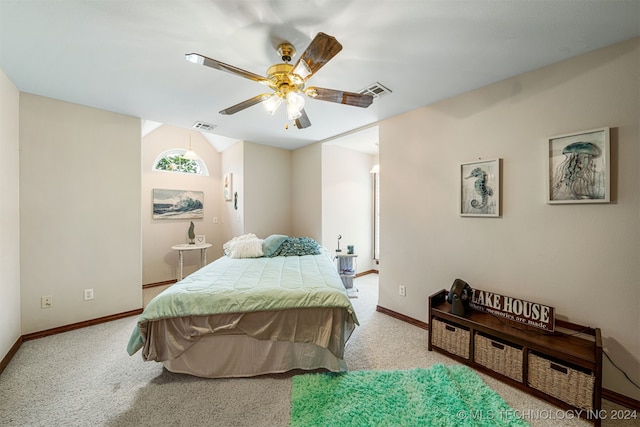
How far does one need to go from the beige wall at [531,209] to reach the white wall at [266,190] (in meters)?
2.22

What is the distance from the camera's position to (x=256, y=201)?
13.8 ft

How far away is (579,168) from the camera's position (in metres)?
1.77

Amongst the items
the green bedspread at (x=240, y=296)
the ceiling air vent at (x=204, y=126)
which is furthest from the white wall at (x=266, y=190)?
the green bedspread at (x=240, y=296)

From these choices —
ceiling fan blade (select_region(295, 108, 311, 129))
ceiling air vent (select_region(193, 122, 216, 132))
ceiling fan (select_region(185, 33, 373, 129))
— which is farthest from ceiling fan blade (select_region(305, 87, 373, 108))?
ceiling air vent (select_region(193, 122, 216, 132))

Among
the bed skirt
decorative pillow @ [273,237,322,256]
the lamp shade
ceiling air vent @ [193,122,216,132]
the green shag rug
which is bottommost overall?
the green shag rug

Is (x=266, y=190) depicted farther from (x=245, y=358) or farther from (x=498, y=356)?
(x=498, y=356)

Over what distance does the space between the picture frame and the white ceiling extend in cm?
205

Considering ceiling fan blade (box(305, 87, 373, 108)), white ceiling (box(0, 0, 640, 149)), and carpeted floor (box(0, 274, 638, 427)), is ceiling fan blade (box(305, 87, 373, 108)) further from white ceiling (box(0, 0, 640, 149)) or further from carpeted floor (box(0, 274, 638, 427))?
carpeted floor (box(0, 274, 638, 427))

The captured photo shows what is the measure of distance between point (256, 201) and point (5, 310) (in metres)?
2.85

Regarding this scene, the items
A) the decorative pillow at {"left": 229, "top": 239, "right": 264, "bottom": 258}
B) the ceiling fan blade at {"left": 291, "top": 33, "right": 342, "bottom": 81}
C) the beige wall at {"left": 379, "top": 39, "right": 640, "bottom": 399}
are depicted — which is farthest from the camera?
the decorative pillow at {"left": 229, "top": 239, "right": 264, "bottom": 258}

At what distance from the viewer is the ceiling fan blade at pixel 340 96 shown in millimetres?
1685

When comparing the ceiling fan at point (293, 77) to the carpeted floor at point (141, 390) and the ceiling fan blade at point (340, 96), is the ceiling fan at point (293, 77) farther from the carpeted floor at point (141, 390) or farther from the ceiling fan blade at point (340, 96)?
the carpeted floor at point (141, 390)

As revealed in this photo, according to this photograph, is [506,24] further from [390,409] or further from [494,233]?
[390,409]

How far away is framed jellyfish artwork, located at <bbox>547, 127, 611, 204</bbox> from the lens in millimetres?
1681
